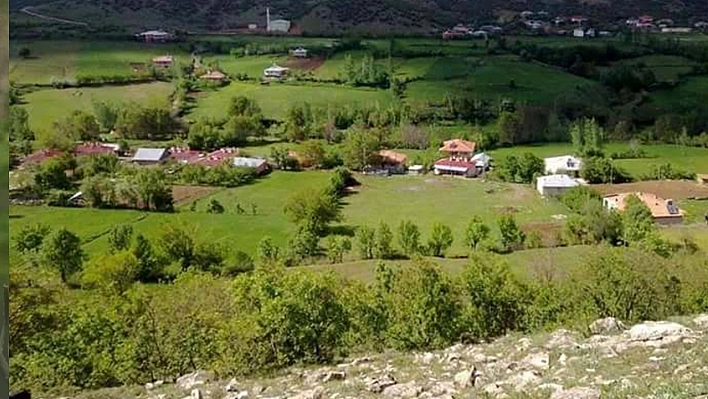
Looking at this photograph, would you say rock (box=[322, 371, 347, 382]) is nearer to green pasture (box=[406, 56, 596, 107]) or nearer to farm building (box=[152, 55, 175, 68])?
green pasture (box=[406, 56, 596, 107])

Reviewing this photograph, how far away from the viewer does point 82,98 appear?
3194 centimetres

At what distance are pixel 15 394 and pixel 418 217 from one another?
18.6 meters

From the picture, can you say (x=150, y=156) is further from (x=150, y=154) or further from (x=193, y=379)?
(x=193, y=379)

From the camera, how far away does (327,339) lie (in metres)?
7.73

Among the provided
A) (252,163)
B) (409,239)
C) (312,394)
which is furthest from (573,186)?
(312,394)

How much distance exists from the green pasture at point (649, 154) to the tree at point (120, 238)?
45.6 feet

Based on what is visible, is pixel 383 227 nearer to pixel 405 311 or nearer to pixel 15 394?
pixel 405 311

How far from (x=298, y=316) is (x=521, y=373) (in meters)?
2.99

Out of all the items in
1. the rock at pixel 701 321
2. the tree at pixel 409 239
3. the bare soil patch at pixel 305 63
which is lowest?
the tree at pixel 409 239

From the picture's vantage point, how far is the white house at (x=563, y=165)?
23.5 m

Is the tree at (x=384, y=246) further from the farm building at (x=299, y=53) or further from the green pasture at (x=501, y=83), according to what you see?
the farm building at (x=299, y=53)

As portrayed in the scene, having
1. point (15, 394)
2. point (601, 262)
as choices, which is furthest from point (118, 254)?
point (15, 394)

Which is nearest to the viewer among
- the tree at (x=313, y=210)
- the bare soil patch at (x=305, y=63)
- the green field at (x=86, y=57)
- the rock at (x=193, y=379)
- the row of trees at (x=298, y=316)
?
the rock at (x=193, y=379)

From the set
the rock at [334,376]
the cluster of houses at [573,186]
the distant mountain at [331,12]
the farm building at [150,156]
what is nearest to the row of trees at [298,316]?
the rock at [334,376]
